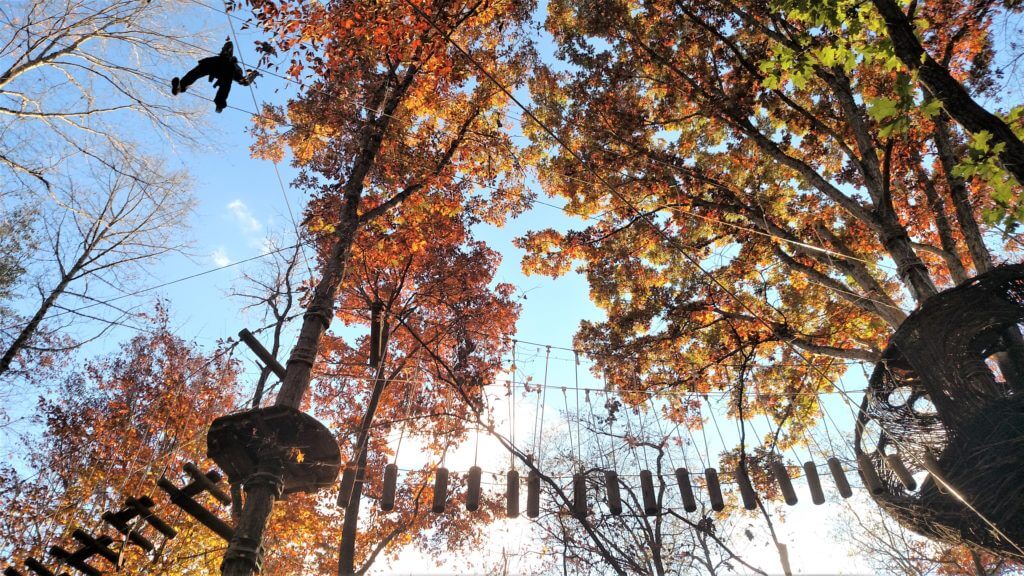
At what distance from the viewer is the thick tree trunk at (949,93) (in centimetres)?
272

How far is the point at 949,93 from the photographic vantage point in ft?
9.46

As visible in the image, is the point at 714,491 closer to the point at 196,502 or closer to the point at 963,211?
the point at 196,502

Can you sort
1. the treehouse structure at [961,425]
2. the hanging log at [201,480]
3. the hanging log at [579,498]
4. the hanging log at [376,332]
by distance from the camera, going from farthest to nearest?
the hanging log at [376,332]
the hanging log at [579,498]
the hanging log at [201,480]
the treehouse structure at [961,425]

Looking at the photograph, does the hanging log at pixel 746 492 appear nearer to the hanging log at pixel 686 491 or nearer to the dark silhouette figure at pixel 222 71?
the hanging log at pixel 686 491

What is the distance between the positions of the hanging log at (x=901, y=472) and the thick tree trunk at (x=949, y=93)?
2534 millimetres

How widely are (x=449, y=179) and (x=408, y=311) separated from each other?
308 centimetres

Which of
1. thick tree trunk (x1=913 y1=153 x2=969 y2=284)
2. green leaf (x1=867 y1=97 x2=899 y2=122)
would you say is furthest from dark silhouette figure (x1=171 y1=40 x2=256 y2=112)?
thick tree trunk (x1=913 y1=153 x2=969 y2=284)

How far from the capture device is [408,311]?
10.7m

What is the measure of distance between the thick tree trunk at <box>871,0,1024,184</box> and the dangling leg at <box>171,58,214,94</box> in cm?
445

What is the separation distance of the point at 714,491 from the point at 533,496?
1538mm

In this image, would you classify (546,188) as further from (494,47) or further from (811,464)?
(811,464)

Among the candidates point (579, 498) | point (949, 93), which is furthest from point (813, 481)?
point (949, 93)

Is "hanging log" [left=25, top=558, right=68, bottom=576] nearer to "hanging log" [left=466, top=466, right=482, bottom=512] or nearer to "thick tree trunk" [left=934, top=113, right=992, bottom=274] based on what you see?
"hanging log" [left=466, top=466, right=482, bottom=512]

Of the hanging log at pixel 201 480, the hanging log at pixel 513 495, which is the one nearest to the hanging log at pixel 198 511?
the hanging log at pixel 201 480
